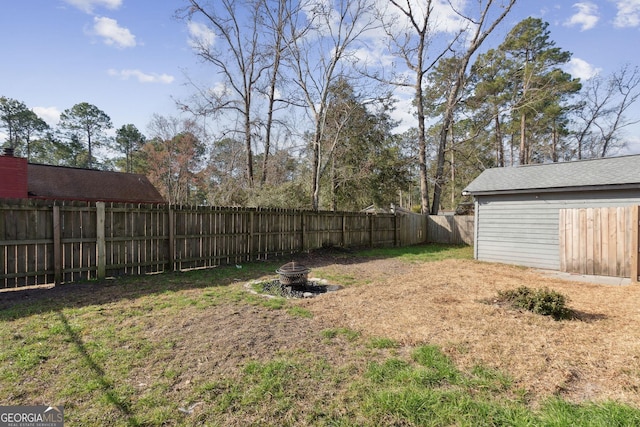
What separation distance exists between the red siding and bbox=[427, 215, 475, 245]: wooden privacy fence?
1935 cm

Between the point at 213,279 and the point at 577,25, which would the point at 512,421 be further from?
the point at 577,25

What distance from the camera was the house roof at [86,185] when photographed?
14680 millimetres

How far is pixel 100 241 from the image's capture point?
643cm

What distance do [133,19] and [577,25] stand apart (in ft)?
55.7

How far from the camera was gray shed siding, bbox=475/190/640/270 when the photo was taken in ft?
27.0

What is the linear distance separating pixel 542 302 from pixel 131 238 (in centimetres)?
788

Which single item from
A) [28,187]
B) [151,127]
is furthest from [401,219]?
[151,127]

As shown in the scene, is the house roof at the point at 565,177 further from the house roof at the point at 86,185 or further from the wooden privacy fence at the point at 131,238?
the house roof at the point at 86,185

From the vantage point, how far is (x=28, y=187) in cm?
1415

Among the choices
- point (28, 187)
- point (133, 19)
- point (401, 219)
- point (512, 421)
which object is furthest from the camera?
point (401, 219)

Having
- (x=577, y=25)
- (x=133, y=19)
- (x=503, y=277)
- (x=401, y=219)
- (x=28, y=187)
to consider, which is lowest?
(x=503, y=277)

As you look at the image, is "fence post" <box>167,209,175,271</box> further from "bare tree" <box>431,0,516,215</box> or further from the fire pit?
"bare tree" <box>431,0,516,215</box>

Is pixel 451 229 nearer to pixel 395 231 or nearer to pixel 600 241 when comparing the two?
pixel 395 231

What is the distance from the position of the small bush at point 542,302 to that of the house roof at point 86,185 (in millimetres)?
17770
